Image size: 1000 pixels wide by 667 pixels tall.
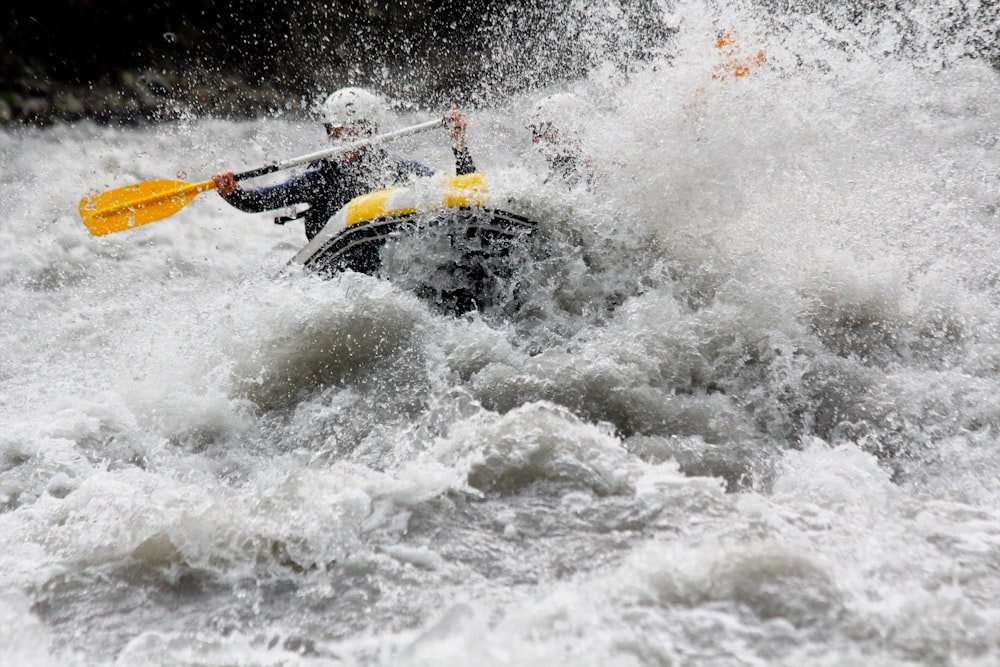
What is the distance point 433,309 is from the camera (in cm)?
312

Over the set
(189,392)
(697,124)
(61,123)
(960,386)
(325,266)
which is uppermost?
(61,123)

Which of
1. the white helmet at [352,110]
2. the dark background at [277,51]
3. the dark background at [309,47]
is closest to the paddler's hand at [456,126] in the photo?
the white helmet at [352,110]

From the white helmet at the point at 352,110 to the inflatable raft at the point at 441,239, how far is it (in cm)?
104

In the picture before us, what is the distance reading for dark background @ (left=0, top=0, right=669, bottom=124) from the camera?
780 centimetres

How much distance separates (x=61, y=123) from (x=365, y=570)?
7.98 metres

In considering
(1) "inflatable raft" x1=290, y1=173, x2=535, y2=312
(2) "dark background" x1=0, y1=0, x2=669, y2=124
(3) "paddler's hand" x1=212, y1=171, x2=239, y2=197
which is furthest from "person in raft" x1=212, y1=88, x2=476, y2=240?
(2) "dark background" x1=0, y1=0, x2=669, y2=124

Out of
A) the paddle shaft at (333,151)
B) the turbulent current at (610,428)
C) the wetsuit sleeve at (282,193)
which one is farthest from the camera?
the wetsuit sleeve at (282,193)

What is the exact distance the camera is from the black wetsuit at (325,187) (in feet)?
12.7

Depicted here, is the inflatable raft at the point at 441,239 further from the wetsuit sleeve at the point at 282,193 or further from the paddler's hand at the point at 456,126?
the wetsuit sleeve at the point at 282,193

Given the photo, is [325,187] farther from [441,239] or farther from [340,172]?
[441,239]

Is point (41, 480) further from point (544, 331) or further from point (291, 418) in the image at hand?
point (544, 331)

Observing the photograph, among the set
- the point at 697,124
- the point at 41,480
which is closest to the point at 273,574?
the point at 41,480

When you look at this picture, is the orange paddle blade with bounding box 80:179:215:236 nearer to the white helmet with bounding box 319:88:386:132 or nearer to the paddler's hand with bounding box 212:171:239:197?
the paddler's hand with bounding box 212:171:239:197

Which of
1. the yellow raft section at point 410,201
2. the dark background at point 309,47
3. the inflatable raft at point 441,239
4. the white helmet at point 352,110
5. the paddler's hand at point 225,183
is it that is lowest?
the inflatable raft at point 441,239
